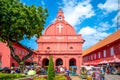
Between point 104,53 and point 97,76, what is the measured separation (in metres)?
32.1

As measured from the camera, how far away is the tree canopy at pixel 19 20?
27897mm

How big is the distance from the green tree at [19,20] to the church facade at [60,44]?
30936mm

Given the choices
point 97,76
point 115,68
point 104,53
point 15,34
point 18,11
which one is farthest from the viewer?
point 104,53

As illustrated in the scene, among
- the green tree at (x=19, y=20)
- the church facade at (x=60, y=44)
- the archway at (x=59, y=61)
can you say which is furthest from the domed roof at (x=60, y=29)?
the green tree at (x=19, y=20)

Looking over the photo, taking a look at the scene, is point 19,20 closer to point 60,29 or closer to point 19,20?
point 19,20

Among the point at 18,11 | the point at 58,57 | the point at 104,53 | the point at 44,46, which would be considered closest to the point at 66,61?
the point at 58,57

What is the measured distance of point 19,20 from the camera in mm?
28656

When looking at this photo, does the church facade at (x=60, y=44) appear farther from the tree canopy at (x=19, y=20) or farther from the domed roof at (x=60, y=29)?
the tree canopy at (x=19, y=20)

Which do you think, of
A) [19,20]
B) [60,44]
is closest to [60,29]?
[60,44]

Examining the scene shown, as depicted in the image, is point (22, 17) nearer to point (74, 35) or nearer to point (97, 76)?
point (97, 76)

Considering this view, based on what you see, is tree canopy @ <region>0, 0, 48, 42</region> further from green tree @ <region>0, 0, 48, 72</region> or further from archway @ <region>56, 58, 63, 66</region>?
archway @ <region>56, 58, 63, 66</region>

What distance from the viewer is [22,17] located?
2898 cm

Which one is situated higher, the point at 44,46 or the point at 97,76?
the point at 44,46

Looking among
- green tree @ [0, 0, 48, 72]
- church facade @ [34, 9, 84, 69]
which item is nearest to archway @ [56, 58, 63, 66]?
church facade @ [34, 9, 84, 69]
